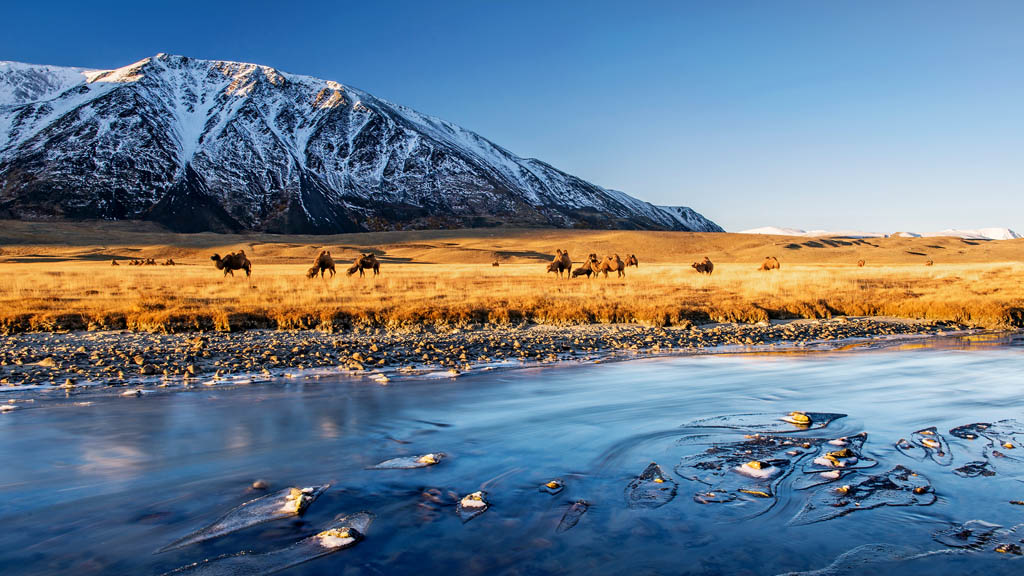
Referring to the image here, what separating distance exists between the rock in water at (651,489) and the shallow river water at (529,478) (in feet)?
0.10

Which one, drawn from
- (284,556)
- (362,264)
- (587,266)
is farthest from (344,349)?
(587,266)

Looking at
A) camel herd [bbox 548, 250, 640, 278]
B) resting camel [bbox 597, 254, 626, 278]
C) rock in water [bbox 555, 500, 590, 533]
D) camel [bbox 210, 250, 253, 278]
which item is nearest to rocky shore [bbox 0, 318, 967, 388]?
rock in water [bbox 555, 500, 590, 533]

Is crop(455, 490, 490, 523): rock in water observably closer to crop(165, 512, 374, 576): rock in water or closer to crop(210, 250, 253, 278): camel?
crop(165, 512, 374, 576): rock in water

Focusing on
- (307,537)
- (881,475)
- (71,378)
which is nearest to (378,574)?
(307,537)

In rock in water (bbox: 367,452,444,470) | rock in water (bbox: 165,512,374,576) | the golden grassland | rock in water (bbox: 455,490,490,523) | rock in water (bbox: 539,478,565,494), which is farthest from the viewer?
the golden grassland

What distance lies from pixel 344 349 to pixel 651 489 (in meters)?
10.7

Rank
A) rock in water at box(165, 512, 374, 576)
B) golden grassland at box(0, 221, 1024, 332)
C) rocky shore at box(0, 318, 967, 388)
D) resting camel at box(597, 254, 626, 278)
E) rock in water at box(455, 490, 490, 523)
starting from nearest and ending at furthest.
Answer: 1. rock in water at box(165, 512, 374, 576)
2. rock in water at box(455, 490, 490, 523)
3. rocky shore at box(0, 318, 967, 388)
4. golden grassland at box(0, 221, 1024, 332)
5. resting camel at box(597, 254, 626, 278)

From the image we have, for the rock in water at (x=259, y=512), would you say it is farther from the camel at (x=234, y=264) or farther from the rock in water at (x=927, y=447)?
the camel at (x=234, y=264)

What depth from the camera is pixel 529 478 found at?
7957 millimetres

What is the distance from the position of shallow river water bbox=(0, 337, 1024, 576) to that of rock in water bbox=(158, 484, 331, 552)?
5cm

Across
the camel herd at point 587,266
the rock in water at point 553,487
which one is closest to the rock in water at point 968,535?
the rock in water at point 553,487

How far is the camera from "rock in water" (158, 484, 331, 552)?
633 centimetres

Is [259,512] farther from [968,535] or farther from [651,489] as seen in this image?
[968,535]

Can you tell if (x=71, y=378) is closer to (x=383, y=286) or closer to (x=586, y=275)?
(x=383, y=286)
